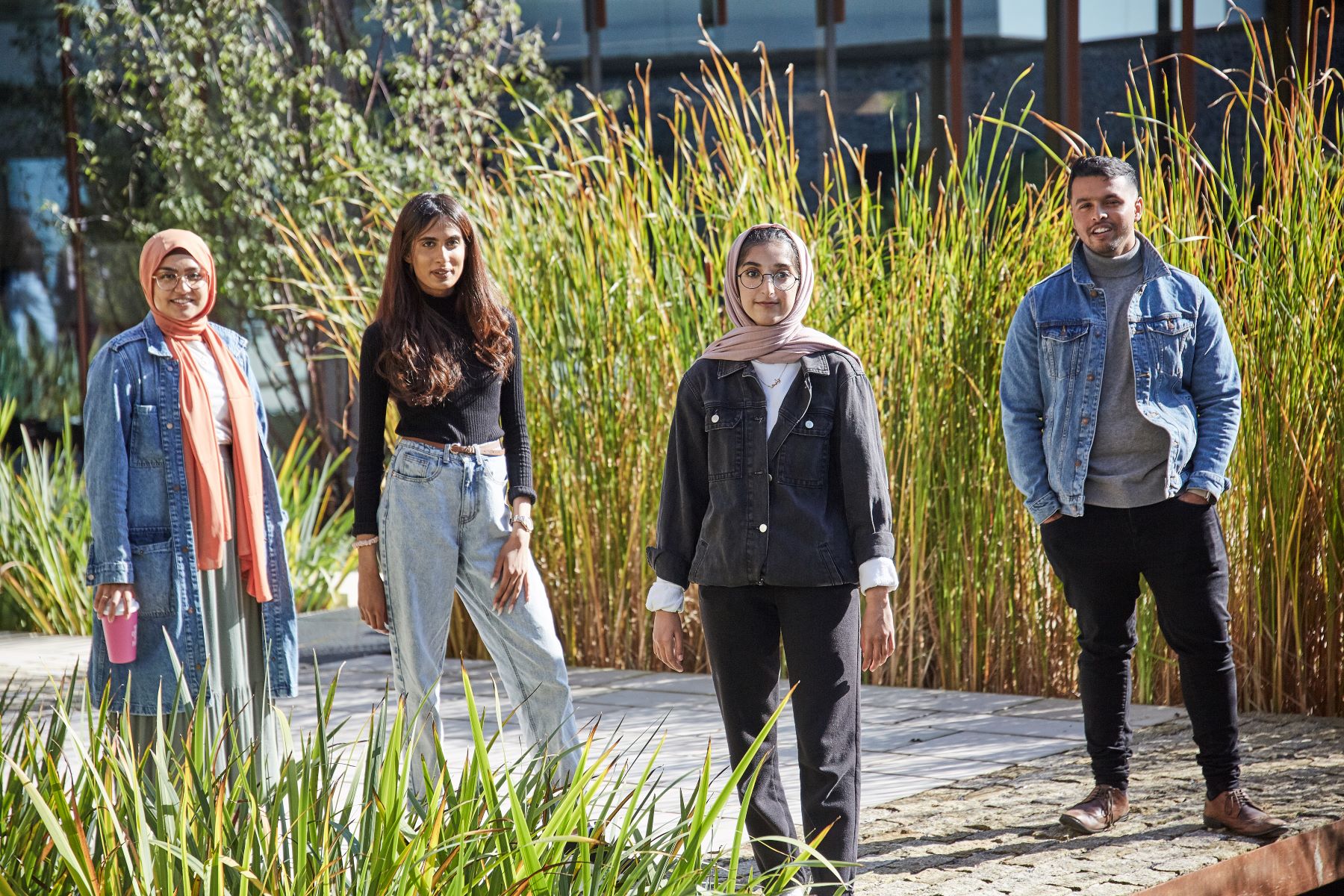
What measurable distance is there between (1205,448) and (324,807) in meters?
2.25

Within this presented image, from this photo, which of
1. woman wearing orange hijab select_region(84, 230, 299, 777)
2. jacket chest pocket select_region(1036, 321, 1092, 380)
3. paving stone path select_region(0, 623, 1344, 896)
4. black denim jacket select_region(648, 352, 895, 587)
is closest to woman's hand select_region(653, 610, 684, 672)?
black denim jacket select_region(648, 352, 895, 587)

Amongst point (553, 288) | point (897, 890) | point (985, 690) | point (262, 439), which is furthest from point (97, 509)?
point (985, 690)

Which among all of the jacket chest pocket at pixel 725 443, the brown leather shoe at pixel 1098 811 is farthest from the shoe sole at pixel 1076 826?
the jacket chest pocket at pixel 725 443

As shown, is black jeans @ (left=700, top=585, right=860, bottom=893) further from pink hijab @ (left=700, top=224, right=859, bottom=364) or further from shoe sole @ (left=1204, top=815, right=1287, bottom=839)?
shoe sole @ (left=1204, top=815, right=1287, bottom=839)

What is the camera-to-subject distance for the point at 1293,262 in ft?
16.4

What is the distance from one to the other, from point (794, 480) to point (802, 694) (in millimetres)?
422

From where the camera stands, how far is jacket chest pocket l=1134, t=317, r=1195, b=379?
3.82 meters

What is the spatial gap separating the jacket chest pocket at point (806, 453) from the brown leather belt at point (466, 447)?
0.89 meters

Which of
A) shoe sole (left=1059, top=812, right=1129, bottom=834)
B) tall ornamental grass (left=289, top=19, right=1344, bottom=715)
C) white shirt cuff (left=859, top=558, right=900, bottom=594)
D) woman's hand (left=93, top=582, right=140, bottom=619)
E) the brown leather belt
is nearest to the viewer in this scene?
white shirt cuff (left=859, top=558, right=900, bottom=594)

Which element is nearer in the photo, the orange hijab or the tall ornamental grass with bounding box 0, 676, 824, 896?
the tall ornamental grass with bounding box 0, 676, 824, 896

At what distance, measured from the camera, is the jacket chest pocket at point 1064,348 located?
3871 mm

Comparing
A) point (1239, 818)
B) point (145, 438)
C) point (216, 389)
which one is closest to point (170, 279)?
point (216, 389)

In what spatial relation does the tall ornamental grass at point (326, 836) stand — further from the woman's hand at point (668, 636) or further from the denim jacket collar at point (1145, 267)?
the denim jacket collar at point (1145, 267)

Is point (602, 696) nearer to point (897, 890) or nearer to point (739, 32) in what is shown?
point (897, 890)
